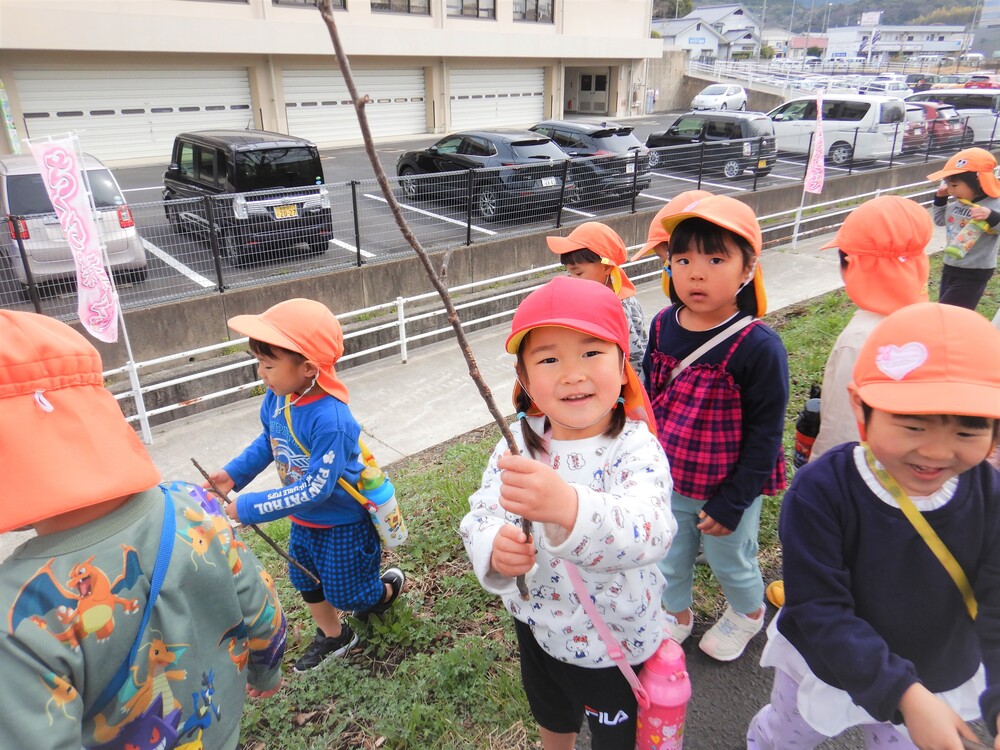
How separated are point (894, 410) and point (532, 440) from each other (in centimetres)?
79

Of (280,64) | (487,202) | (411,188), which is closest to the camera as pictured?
(411,188)

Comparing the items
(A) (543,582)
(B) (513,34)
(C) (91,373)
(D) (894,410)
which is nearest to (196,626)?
(C) (91,373)

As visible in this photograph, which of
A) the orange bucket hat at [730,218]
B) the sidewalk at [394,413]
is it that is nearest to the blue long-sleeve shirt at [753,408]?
the orange bucket hat at [730,218]

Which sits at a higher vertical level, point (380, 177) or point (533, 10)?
point (533, 10)

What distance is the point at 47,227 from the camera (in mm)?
5914

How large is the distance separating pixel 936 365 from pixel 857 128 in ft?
55.5

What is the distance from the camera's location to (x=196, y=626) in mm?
1408

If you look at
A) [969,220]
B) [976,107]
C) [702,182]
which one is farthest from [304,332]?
[976,107]

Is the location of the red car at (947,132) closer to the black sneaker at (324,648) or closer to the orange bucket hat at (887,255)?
the orange bucket hat at (887,255)

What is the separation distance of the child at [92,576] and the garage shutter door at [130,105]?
19.5 m

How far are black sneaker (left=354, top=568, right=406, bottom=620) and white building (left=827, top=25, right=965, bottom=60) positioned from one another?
277 ft

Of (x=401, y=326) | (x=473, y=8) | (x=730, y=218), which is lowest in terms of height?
(x=401, y=326)

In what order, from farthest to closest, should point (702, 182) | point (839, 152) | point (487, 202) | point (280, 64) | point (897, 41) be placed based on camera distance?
1. point (897, 41)
2. point (280, 64)
3. point (839, 152)
4. point (702, 182)
5. point (487, 202)

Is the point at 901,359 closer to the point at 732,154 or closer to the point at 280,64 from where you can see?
the point at 732,154
